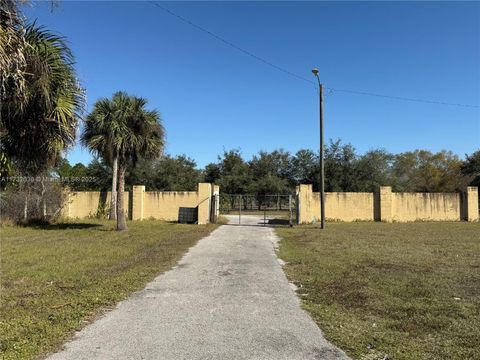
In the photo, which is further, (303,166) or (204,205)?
(303,166)

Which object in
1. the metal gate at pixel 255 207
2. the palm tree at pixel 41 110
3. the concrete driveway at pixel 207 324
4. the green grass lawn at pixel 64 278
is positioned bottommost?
the concrete driveway at pixel 207 324

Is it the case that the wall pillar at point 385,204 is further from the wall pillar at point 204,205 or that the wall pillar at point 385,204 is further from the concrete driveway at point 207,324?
the concrete driveway at point 207,324

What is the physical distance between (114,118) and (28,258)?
993 cm

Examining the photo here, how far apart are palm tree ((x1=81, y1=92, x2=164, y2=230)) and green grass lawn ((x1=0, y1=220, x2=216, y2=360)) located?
469cm

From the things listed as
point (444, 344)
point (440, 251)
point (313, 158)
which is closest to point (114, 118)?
point (440, 251)

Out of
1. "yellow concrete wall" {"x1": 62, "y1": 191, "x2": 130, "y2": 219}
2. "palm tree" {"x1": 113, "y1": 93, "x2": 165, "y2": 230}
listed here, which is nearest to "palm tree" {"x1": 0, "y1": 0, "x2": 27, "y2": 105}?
"palm tree" {"x1": 113, "y1": 93, "x2": 165, "y2": 230}

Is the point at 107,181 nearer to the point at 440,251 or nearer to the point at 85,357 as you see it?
the point at 440,251

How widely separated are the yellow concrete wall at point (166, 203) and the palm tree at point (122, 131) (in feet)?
26.3

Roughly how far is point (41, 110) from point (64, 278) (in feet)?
11.8

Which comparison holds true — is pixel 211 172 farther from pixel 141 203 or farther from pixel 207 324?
pixel 207 324

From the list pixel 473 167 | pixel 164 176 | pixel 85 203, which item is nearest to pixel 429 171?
pixel 473 167

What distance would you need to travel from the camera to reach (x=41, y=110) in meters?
7.55

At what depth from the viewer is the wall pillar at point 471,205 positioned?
32.8 meters

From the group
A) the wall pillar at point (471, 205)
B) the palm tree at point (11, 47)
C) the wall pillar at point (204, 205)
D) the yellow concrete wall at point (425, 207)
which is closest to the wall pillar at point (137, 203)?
the wall pillar at point (204, 205)
